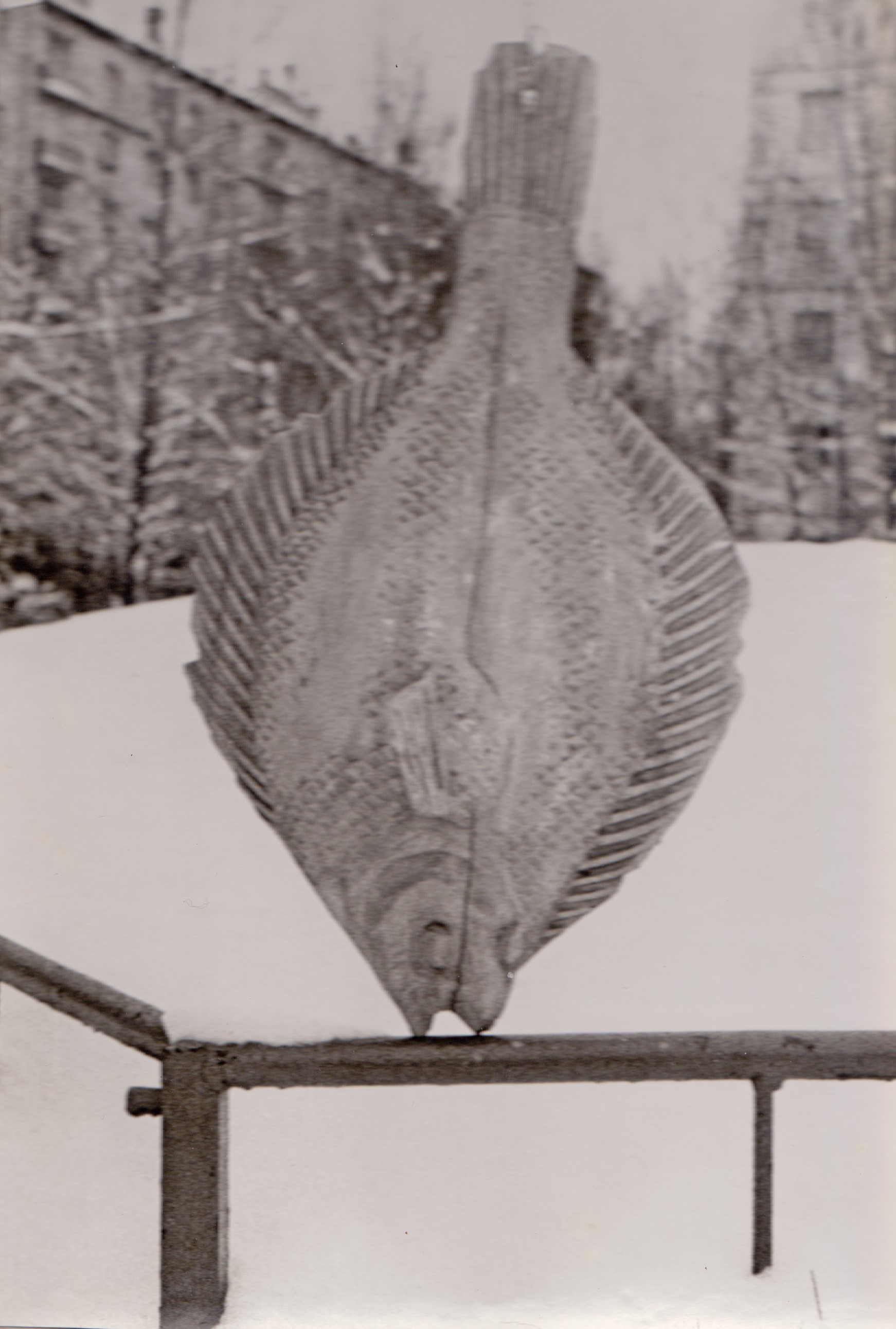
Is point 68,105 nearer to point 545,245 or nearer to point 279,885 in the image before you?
point 545,245

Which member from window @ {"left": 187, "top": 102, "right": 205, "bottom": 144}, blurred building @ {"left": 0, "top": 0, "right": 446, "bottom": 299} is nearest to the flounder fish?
blurred building @ {"left": 0, "top": 0, "right": 446, "bottom": 299}

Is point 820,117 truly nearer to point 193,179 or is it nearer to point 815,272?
point 815,272

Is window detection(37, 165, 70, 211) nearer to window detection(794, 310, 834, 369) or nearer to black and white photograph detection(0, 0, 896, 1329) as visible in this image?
black and white photograph detection(0, 0, 896, 1329)

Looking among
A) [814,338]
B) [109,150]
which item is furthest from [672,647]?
[109,150]

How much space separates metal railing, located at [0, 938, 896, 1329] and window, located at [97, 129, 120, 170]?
73cm

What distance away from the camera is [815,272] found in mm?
1082

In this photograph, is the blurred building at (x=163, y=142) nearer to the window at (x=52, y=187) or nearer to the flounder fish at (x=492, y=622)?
the window at (x=52, y=187)

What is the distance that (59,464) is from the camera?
1.13m

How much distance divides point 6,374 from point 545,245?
48 centimetres

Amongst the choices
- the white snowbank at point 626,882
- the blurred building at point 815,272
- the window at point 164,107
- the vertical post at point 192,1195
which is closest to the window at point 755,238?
the blurred building at point 815,272

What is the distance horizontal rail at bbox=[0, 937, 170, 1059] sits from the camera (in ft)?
3.51

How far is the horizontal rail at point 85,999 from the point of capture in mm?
1071

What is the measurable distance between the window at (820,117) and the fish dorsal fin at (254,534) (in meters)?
0.38

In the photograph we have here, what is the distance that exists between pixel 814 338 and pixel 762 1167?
2.27 ft
